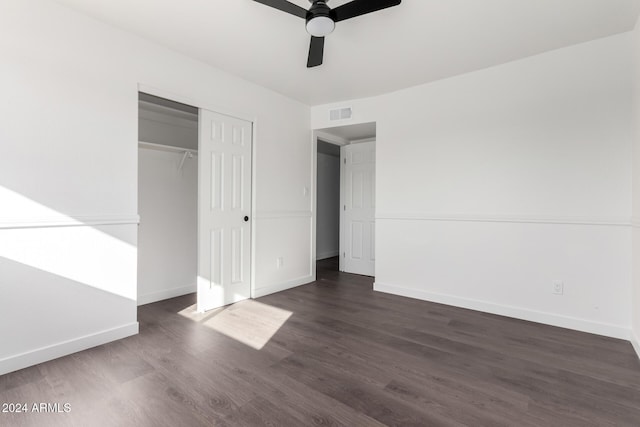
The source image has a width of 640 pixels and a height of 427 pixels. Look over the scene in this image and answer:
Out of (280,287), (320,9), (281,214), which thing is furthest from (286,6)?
(280,287)

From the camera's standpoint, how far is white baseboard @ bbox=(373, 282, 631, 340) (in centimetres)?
271

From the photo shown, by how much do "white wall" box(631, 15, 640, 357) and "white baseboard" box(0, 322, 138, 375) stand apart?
4020 mm

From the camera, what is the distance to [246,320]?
3029mm

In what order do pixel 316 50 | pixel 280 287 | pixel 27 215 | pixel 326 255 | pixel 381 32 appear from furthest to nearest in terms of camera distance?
1. pixel 326 255
2. pixel 280 287
3. pixel 381 32
4. pixel 316 50
5. pixel 27 215

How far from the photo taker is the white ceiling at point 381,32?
7.55 feet

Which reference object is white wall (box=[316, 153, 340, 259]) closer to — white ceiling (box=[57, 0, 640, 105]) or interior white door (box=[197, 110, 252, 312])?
interior white door (box=[197, 110, 252, 312])

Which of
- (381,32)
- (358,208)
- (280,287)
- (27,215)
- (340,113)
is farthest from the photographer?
(358,208)

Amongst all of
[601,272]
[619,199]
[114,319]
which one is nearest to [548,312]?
[601,272]

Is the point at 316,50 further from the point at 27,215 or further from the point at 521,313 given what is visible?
the point at 521,313

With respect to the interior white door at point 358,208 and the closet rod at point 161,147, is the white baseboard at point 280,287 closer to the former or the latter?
the interior white door at point 358,208

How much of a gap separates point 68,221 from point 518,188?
3959mm

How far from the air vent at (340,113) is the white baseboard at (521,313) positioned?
2361 mm

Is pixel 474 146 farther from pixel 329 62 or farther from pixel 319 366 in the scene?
pixel 319 366

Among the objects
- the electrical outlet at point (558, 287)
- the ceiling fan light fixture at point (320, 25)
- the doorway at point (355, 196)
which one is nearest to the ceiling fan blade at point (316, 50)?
the ceiling fan light fixture at point (320, 25)
